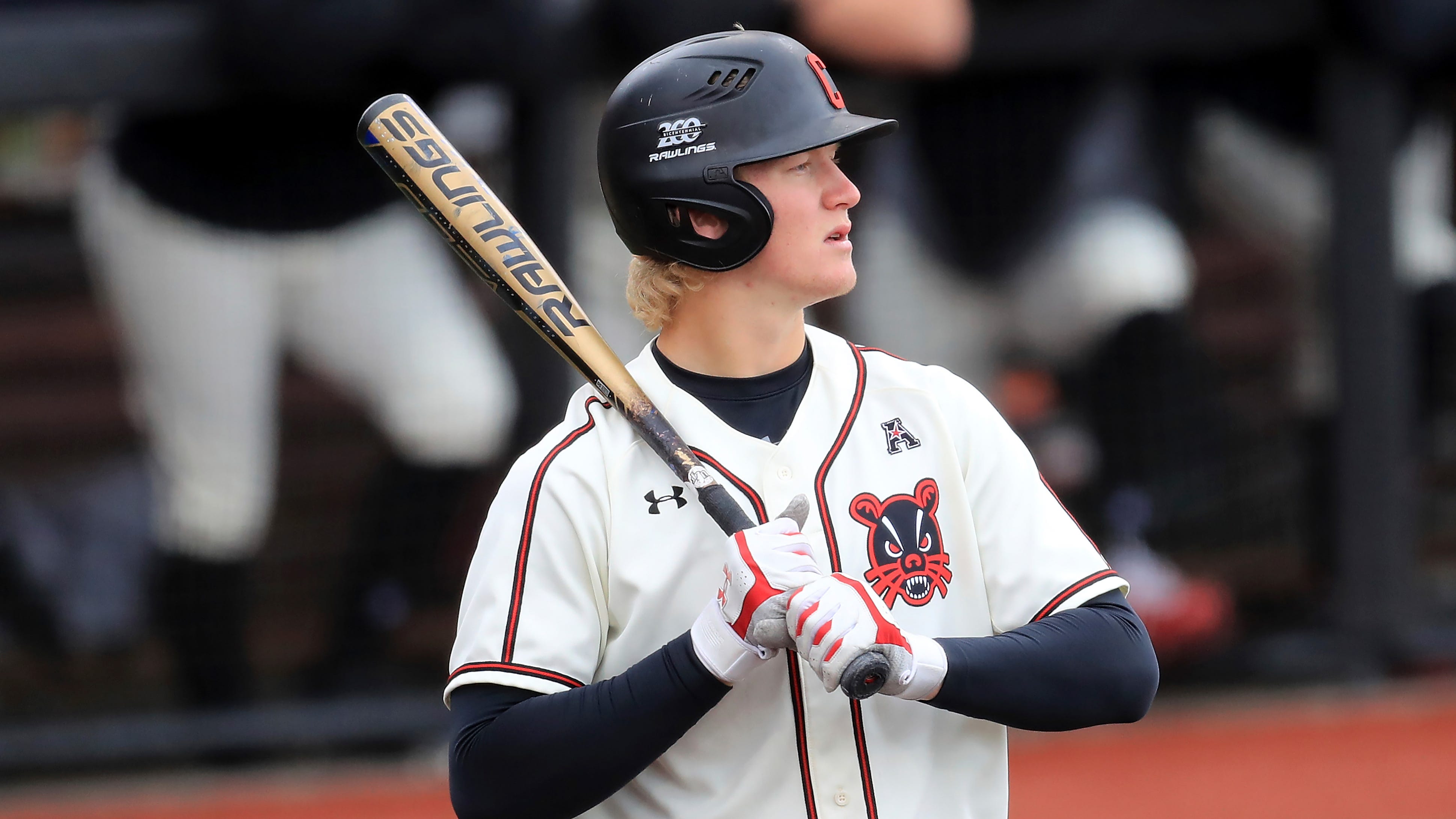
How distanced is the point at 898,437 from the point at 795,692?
0.83 feet

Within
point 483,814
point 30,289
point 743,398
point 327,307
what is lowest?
point 483,814

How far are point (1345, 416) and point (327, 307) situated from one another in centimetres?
250

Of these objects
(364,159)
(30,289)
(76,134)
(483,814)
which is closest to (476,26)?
(364,159)

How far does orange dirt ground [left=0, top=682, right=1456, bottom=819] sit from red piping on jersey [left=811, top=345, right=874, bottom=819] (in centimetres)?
213

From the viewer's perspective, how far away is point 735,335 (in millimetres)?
1495

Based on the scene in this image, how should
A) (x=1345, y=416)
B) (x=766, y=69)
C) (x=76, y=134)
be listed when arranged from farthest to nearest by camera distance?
(x=76, y=134)
(x=1345, y=416)
(x=766, y=69)

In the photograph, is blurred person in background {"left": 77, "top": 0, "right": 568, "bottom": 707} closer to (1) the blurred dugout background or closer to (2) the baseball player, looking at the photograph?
(1) the blurred dugout background

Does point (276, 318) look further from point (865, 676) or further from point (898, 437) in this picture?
point (865, 676)

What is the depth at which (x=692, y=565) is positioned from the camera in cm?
141

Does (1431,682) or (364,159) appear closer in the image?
(364,159)

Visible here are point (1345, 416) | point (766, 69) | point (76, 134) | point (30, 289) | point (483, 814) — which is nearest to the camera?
point (483, 814)

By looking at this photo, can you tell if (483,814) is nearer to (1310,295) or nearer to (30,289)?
(1310,295)

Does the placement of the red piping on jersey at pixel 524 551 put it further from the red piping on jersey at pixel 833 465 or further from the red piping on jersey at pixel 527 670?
the red piping on jersey at pixel 833 465

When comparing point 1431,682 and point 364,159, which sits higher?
point 364,159
